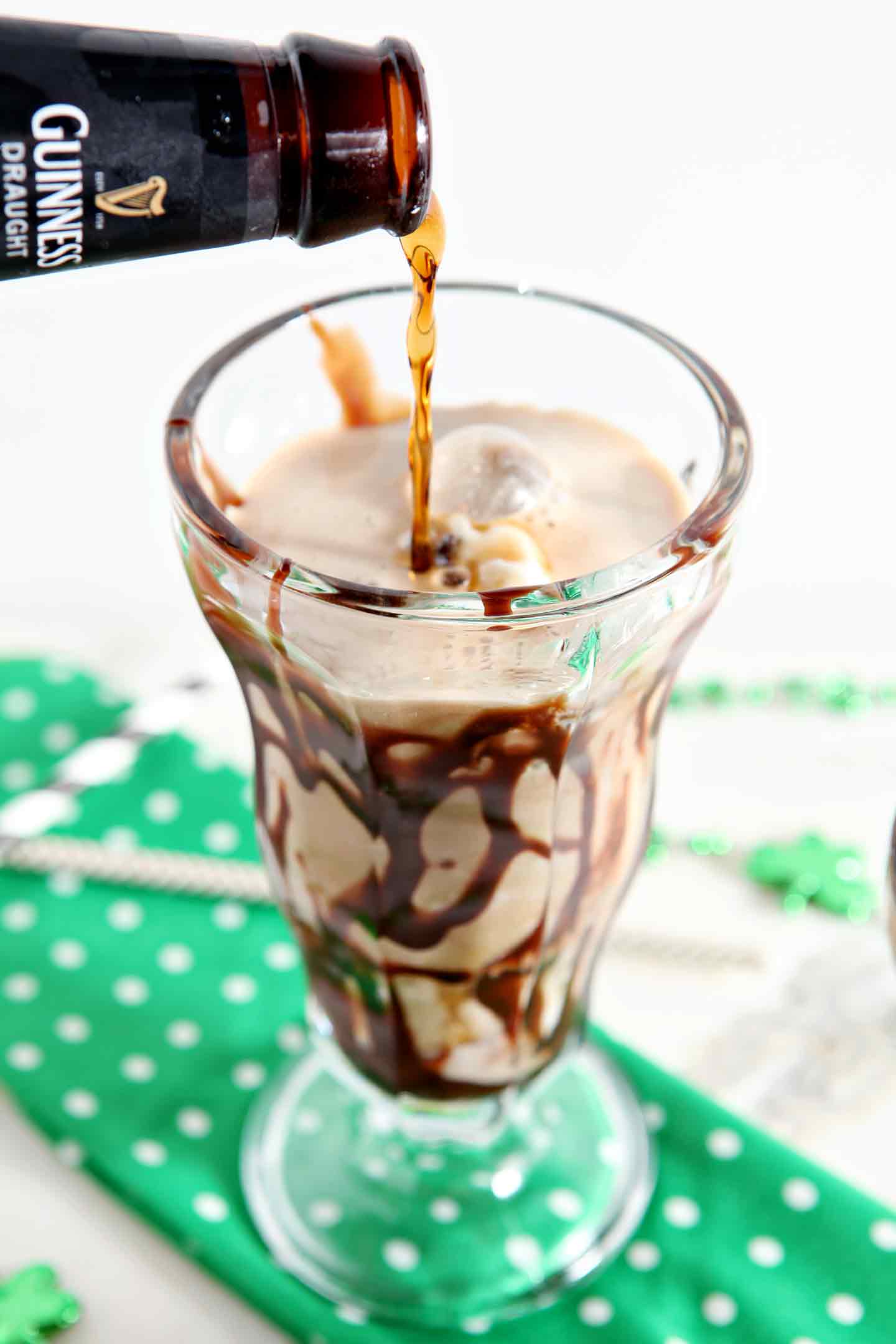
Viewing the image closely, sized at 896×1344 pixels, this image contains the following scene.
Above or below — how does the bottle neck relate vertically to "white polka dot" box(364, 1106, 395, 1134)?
above

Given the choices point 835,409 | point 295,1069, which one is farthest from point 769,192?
point 295,1069

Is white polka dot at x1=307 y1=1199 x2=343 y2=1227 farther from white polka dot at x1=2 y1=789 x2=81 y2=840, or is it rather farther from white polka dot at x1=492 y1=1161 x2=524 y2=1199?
white polka dot at x1=2 y1=789 x2=81 y2=840

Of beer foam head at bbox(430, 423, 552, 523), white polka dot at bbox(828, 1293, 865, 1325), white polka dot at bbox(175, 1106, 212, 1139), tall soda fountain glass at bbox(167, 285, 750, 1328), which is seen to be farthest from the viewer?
white polka dot at bbox(175, 1106, 212, 1139)

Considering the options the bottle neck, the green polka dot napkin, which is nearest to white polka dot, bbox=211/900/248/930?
the green polka dot napkin

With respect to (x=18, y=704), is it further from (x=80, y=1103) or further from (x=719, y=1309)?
(x=719, y=1309)

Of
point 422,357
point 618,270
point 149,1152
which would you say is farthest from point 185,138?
point 618,270

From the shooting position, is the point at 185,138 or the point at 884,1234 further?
the point at 884,1234
